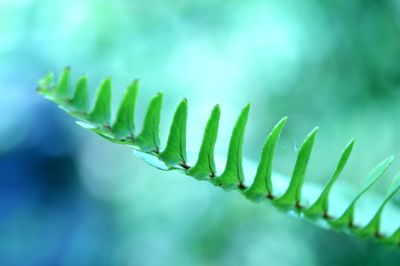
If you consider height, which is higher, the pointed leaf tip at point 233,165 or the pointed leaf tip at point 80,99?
the pointed leaf tip at point 80,99

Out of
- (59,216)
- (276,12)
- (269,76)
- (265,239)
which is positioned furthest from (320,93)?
(59,216)

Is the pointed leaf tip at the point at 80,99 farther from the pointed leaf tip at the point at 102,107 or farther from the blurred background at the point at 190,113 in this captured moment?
the blurred background at the point at 190,113

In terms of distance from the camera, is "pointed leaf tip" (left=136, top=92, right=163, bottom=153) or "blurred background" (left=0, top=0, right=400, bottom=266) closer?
"pointed leaf tip" (left=136, top=92, right=163, bottom=153)

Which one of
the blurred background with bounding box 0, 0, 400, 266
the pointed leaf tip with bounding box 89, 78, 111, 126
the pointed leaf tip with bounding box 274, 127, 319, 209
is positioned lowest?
the blurred background with bounding box 0, 0, 400, 266

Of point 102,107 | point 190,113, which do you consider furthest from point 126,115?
point 190,113

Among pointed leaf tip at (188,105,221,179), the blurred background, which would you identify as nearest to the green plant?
pointed leaf tip at (188,105,221,179)

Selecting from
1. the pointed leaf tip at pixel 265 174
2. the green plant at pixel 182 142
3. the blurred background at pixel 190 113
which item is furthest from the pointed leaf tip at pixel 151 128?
the blurred background at pixel 190 113

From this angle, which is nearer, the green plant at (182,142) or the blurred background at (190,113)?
the green plant at (182,142)

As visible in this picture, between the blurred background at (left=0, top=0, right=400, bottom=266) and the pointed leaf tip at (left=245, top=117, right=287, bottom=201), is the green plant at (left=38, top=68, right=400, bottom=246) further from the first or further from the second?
the blurred background at (left=0, top=0, right=400, bottom=266)

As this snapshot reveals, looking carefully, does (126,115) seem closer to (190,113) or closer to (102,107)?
(102,107)
